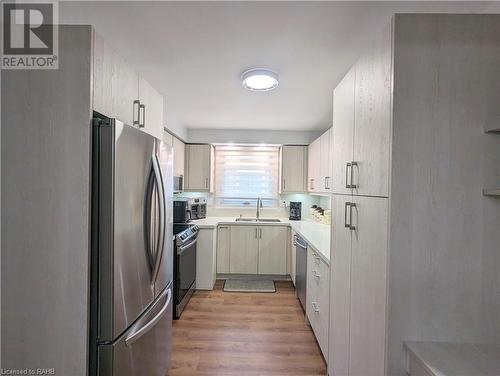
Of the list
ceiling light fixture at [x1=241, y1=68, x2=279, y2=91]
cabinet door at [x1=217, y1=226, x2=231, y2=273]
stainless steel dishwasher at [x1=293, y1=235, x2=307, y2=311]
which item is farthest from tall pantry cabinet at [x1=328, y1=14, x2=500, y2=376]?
cabinet door at [x1=217, y1=226, x2=231, y2=273]

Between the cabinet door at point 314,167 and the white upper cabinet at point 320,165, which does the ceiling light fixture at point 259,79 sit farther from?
the cabinet door at point 314,167

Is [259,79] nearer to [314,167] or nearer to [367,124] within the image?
[367,124]

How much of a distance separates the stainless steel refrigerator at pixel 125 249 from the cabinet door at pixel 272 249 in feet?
8.13

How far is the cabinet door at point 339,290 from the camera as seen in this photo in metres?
1.58

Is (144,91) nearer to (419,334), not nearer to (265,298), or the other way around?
(419,334)

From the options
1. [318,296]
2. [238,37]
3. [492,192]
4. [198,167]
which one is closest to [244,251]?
[198,167]

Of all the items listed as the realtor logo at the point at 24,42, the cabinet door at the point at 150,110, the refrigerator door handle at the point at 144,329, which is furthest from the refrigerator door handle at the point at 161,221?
the realtor logo at the point at 24,42

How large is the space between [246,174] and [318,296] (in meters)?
2.76

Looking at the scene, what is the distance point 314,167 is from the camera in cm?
396

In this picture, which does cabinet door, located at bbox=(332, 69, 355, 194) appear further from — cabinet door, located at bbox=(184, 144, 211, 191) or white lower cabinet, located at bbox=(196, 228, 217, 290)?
cabinet door, located at bbox=(184, 144, 211, 191)

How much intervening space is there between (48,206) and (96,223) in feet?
0.72

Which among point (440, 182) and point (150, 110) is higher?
point (150, 110)

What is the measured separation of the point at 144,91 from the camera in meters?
1.74

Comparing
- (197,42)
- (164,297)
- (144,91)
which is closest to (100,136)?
(144,91)
